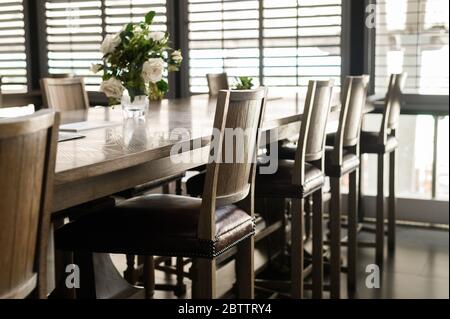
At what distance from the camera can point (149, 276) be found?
134 inches

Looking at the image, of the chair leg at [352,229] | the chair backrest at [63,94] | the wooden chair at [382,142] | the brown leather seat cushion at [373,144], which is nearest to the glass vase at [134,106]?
the chair backrest at [63,94]

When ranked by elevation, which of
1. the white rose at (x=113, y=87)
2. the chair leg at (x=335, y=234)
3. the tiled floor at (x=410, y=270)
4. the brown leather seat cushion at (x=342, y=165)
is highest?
the white rose at (x=113, y=87)

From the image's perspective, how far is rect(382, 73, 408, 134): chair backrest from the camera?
4136 mm

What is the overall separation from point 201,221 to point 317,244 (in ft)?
3.94

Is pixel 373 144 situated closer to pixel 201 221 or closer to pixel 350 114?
pixel 350 114

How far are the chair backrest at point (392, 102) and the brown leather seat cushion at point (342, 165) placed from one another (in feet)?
1.80

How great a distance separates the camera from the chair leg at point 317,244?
3.14 meters

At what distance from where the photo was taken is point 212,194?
83.1 inches

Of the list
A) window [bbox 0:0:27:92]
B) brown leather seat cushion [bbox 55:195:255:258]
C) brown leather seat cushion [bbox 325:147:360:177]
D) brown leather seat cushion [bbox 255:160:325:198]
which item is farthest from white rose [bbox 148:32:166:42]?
window [bbox 0:0:27:92]

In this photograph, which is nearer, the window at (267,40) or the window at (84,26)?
the window at (267,40)

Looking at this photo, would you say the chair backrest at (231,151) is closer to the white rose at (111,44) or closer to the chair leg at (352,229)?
the white rose at (111,44)
